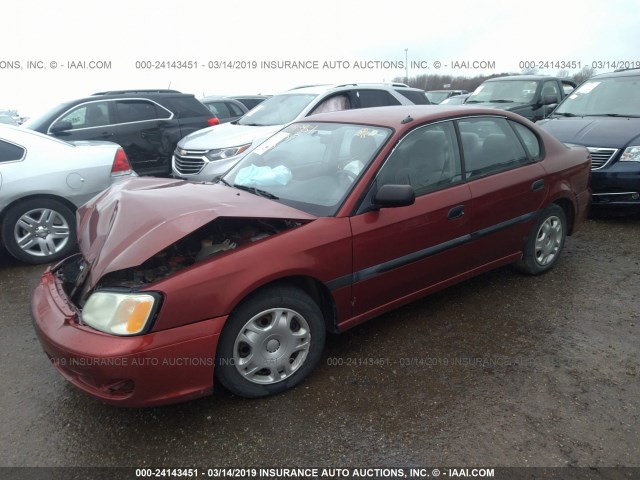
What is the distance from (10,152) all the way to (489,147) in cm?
460

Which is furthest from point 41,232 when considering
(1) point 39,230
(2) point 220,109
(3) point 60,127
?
(2) point 220,109

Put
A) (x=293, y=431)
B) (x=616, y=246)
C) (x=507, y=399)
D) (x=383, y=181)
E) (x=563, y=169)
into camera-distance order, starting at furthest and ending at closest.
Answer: (x=616, y=246) < (x=563, y=169) < (x=383, y=181) < (x=507, y=399) < (x=293, y=431)

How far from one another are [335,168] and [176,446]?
6.22ft

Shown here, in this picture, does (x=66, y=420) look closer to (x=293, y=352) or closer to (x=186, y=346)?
(x=186, y=346)

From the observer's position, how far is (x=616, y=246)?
5.00 meters

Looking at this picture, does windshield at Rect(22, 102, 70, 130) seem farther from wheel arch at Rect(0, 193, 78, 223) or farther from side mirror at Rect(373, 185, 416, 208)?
side mirror at Rect(373, 185, 416, 208)

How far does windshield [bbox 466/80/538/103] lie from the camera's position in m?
9.75

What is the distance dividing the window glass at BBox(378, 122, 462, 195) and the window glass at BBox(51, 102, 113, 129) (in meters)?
6.08

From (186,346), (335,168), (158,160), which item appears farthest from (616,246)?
(158,160)

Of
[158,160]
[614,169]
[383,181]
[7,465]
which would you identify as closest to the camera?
[7,465]

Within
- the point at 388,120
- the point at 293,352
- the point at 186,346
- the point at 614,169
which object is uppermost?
the point at 388,120

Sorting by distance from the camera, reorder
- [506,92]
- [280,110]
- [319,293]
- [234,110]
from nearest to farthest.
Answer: [319,293]
[280,110]
[506,92]
[234,110]

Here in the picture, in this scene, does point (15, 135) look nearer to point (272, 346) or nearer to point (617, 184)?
point (272, 346)

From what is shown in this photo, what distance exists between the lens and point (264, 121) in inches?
288
